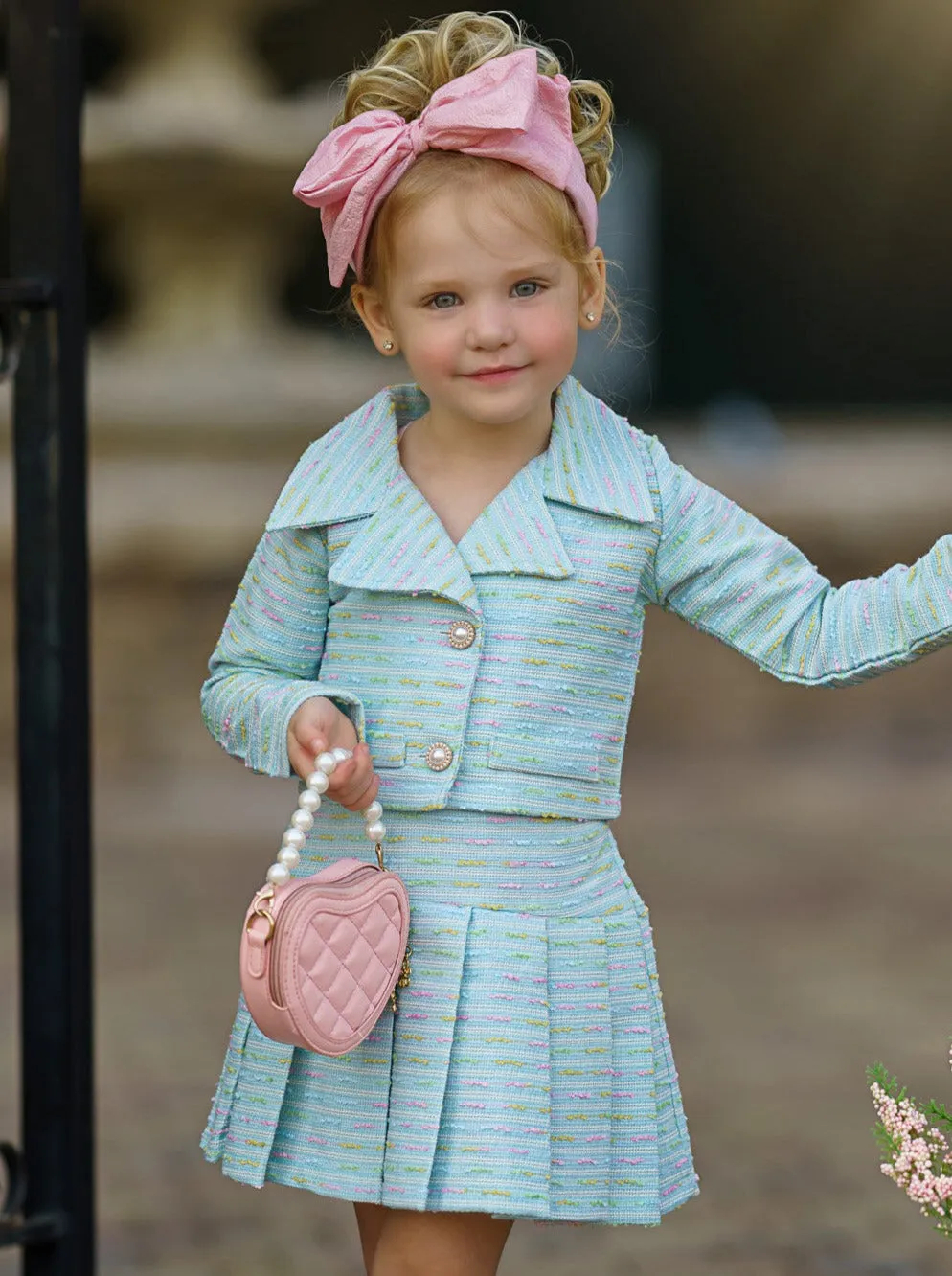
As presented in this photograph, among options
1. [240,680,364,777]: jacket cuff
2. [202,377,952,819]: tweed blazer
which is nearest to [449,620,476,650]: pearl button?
[202,377,952,819]: tweed blazer

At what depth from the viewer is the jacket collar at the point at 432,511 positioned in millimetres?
2244

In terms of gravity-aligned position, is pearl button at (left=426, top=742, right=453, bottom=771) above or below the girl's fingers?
above

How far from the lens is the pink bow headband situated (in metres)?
2.18

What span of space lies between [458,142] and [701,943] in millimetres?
3804

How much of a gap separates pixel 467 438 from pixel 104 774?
18.8 feet

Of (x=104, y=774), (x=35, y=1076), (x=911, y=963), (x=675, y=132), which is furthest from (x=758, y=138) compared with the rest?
(x=35, y=1076)

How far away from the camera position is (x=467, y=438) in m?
2.34

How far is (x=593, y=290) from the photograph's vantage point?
231cm

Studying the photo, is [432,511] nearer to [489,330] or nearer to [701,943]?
[489,330]

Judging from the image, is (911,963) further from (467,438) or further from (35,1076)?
(35,1076)

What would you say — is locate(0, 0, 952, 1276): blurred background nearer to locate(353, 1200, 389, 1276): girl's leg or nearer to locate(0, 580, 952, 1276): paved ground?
locate(0, 580, 952, 1276): paved ground

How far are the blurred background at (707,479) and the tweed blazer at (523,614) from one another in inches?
59.3

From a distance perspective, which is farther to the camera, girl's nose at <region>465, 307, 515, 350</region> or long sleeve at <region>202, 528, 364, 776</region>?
long sleeve at <region>202, 528, 364, 776</region>

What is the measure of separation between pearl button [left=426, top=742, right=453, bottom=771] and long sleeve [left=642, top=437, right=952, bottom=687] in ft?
0.93
